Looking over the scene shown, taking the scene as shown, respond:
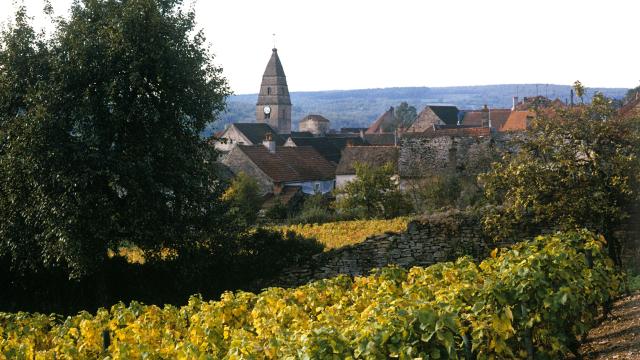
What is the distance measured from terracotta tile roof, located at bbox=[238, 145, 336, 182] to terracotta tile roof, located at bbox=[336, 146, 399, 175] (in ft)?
13.4

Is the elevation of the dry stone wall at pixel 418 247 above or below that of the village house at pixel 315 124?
above

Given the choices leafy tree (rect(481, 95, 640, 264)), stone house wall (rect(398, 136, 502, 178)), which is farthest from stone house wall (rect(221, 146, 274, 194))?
leafy tree (rect(481, 95, 640, 264))

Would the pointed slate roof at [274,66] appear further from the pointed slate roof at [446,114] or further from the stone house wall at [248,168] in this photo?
the stone house wall at [248,168]

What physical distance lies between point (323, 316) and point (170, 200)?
978 centimetres

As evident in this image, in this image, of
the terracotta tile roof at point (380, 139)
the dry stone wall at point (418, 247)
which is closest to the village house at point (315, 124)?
the terracotta tile roof at point (380, 139)

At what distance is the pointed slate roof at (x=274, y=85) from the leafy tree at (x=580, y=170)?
112m

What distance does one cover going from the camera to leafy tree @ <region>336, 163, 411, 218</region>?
36344 millimetres

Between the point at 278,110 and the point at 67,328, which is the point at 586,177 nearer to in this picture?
the point at 67,328

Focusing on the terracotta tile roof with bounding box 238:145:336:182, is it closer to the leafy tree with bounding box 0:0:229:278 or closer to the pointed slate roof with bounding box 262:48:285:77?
the leafy tree with bounding box 0:0:229:278

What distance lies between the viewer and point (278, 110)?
129 metres

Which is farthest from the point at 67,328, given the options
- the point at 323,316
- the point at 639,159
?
the point at 639,159

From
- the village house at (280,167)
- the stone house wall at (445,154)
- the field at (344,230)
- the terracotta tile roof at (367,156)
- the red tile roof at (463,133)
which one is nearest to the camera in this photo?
the field at (344,230)

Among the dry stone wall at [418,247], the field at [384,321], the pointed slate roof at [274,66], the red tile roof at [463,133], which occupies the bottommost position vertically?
the dry stone wall at [418,247]

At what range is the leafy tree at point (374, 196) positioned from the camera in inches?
1431
